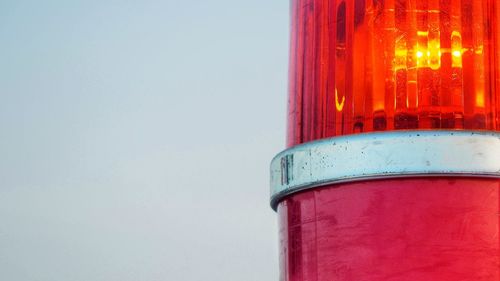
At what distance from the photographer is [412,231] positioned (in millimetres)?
2432

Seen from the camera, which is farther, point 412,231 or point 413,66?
point 413,66

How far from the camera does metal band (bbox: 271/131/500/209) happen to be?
8.05 ft

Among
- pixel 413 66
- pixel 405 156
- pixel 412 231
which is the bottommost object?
pixel 412 231

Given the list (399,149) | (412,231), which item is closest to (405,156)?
(399,149)

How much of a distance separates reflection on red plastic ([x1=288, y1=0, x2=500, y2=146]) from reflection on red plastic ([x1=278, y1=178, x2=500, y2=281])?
17 centimetres

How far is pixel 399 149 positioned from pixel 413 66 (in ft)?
0.73

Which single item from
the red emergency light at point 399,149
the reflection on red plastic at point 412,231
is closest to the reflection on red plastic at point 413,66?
the red emergency light at point 399,149

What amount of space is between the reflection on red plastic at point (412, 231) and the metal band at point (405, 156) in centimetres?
3

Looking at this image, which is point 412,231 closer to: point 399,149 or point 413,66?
point 399,149

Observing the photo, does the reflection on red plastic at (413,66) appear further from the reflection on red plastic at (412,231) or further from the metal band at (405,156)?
the reflection on red plastic at (412,231)

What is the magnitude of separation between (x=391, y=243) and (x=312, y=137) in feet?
1.38

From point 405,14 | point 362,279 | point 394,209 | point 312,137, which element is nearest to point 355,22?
point 405,14

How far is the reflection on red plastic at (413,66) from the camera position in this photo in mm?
2514

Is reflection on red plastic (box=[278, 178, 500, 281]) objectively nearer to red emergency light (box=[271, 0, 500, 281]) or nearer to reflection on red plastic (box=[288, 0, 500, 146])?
red emergency light (box=[271, 0, 500, 281])
